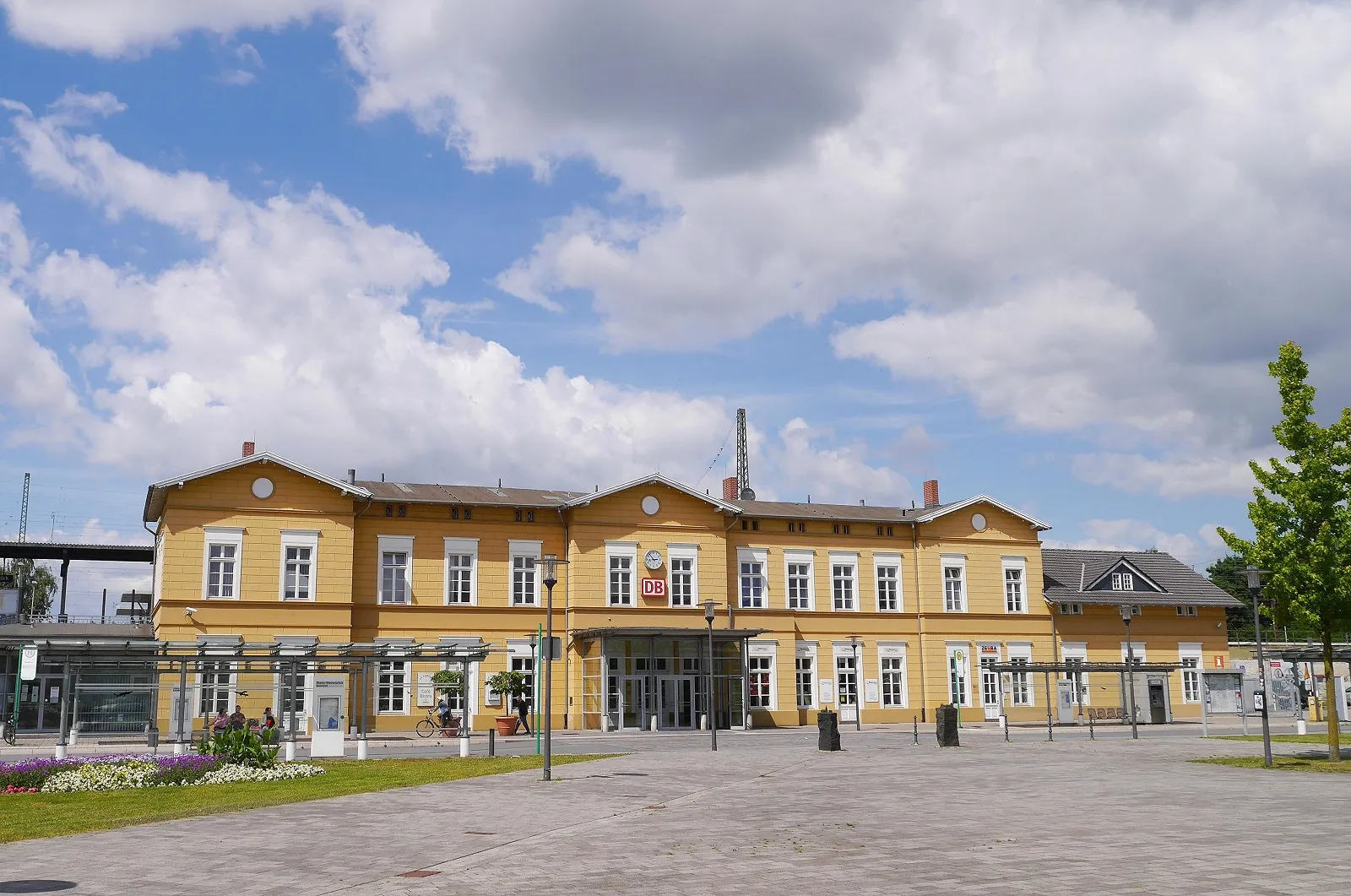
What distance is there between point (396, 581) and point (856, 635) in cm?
1811

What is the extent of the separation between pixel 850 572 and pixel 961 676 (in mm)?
6268

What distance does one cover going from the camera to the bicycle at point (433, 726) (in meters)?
38.3

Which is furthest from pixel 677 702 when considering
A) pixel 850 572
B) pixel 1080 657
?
pixel 1080 657

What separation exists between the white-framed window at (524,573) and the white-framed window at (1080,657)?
22.5 metres

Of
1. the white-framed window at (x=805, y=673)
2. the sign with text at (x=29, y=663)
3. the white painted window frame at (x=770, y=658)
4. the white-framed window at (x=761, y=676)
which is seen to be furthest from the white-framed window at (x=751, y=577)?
the sign with text at (x=29, y=663)

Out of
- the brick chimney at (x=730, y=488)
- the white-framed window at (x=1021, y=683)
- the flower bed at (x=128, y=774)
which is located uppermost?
the brick chimney at (x=730, y=488)

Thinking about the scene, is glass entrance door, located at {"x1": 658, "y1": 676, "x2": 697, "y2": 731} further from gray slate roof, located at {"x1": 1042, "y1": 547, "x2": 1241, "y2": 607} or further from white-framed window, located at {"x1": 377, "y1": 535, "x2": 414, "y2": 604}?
gray slate roof, located at {"x1": 1042, "y1": 547, "x2": 1241, "y2": 607}

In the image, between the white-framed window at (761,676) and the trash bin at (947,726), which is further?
the white-framed window at (761,676)

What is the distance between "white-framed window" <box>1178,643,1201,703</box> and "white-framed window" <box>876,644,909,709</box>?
13635mm

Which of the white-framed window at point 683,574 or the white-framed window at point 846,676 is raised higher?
the white-framed window at point 683,574

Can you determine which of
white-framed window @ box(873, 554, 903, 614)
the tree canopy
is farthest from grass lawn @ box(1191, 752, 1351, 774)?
white-framed window @ box(873, 554, 903, 614)

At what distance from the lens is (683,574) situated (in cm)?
4638

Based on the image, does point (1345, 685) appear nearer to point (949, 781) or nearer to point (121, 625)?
point (949, 781)

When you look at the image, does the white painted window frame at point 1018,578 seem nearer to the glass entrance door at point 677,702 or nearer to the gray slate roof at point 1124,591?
the gray slate roof at point 1124,591
